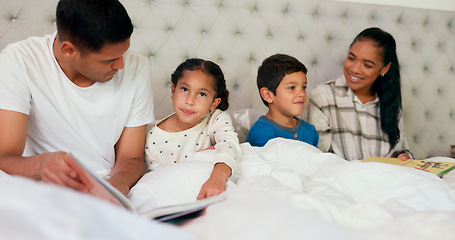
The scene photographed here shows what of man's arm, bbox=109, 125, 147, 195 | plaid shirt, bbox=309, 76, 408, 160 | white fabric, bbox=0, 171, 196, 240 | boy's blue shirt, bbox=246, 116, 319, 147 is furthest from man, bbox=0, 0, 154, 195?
plaid shirt, bbox=309, 76, 408, 160

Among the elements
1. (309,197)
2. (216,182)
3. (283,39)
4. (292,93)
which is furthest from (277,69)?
(309,197)

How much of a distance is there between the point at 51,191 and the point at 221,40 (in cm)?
146

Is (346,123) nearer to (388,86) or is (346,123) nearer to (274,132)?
(388,86)

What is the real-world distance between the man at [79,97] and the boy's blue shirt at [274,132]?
486mm

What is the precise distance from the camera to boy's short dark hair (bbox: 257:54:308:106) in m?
1.63

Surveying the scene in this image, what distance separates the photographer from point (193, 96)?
4.58 feet

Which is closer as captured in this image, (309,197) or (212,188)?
(309,197)

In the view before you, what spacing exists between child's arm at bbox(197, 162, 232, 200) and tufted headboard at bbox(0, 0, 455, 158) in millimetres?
786

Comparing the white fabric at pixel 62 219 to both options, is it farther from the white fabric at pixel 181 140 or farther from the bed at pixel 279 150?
the white fabric at pixel 181 140

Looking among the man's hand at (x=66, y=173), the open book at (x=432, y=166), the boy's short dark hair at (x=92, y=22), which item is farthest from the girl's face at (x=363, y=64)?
the man's hand at (x=66, y=173)

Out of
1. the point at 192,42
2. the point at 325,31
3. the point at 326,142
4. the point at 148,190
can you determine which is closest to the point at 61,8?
the point at 148,190

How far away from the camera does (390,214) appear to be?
729mm

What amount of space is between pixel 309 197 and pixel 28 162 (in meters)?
0.73

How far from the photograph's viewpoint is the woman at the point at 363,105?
1.78 meters
